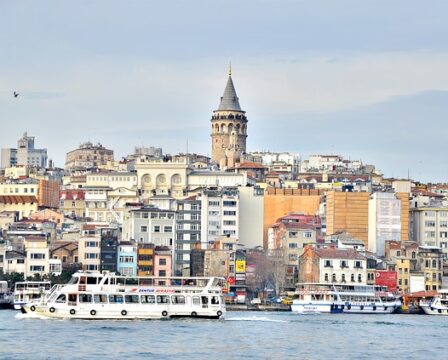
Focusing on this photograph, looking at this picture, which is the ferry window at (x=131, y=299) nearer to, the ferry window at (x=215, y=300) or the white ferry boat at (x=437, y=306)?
the ferry window at (x=215, y=300)

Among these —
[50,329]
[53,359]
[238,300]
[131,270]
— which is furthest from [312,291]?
[53,359]

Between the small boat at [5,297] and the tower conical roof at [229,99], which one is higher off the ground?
the tower conical roof at [229,99]

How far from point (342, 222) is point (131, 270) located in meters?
19.7

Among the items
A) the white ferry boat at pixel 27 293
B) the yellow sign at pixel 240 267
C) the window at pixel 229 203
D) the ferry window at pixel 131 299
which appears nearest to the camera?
the ferry window at pixel 131 299

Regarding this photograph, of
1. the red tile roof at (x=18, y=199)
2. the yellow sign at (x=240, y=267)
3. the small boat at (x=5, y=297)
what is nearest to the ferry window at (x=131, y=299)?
the small boat at (x=5, y=297)

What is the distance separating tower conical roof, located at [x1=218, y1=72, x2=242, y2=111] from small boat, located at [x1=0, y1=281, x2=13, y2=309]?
72.5m

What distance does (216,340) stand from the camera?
58.3 metres

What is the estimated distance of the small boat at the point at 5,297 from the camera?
293ft

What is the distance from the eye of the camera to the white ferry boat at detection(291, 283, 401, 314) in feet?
290

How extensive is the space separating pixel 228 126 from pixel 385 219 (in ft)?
163

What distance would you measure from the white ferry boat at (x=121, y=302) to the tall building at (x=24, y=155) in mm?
124914

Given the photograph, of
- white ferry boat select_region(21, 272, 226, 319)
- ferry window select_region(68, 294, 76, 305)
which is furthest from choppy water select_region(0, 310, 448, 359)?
ferry window select_region(68, 294, 76, 305)

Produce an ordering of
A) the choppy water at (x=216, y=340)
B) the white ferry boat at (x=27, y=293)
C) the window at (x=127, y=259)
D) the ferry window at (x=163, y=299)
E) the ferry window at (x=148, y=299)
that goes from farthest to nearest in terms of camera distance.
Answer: the window at (x=127, y=259), the white ferry boat at (x=27, y=293), the ferry window at (x=163, y=299), the ferry window at (x=148, y=299), the choppy water at (x=216, y=340)

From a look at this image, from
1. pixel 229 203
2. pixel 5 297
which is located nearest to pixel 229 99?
pixel 229 203
